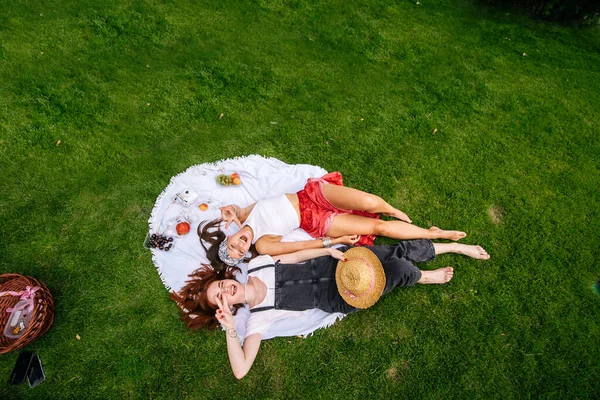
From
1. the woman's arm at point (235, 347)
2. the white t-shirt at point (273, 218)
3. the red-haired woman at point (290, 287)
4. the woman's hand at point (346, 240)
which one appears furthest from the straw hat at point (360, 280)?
the woman's arm at point (235, 347)

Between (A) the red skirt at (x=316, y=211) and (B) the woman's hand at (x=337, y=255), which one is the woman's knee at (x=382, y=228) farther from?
(B) the woman's hand at (x=337, y=255)

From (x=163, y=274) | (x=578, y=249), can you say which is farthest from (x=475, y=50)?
(x=163, y=274)

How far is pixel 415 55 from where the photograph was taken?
757 centimetres

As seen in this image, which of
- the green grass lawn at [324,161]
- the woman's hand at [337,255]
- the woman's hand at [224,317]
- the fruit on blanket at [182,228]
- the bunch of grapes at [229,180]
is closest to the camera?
the woman's hand at [224,317]

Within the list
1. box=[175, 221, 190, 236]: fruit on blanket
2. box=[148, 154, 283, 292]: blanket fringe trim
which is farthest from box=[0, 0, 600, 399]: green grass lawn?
box=[175, 221, 190, 236]: fruit on blanket

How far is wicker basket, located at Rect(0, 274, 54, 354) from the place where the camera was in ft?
13.4

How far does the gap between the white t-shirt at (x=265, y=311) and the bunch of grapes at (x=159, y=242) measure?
1.37 meters

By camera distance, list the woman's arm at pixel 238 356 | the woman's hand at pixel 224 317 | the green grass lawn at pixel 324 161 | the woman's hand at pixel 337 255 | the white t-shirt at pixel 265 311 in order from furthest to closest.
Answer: the green grass lawn at pixel 324 161, the woman's hand at pixel 337 255, the white t-shirt at pixel 265 311, the woman's arm at pixel 238 356, the woman's hand at pixel 224 317

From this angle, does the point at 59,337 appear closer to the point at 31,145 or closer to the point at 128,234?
the point at 128,234

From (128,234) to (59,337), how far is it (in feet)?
5.16

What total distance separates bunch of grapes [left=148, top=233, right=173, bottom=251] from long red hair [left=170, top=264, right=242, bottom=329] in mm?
698

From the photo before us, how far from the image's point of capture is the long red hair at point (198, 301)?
4.43 metres

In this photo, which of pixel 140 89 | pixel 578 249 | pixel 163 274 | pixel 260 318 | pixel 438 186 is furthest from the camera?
pixel 140 89

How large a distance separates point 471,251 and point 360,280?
7.40 ft
